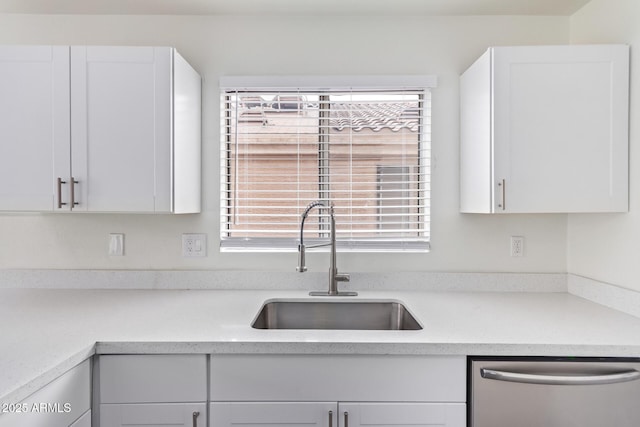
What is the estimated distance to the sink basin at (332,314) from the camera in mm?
1874

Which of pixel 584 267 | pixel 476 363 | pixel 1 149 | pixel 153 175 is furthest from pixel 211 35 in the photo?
pixel 584 267

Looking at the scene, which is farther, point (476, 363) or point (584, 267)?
point (584, 267)

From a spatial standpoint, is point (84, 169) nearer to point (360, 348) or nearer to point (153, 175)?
point (153, 175)

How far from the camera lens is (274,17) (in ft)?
6.68

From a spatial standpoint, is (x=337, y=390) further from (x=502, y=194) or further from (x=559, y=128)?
(x=559, y=128)

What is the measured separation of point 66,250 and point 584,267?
2.58 m

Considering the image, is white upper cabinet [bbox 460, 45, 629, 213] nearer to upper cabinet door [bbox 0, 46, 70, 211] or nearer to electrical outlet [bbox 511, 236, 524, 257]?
electrical outlet [bbox 511, 236, 524, 257]

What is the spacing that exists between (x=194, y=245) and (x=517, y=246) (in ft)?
5.44

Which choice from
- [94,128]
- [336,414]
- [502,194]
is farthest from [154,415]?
[502,194]

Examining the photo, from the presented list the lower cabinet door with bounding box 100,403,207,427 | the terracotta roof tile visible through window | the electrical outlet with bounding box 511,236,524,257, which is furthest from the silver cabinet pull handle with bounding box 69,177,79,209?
the electrical outlet with bounding box 511,236,524,257

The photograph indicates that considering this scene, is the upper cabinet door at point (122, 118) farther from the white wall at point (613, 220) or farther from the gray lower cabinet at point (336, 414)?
the white wall at point (613, 220)

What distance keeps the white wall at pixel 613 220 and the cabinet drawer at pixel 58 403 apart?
6.70ft

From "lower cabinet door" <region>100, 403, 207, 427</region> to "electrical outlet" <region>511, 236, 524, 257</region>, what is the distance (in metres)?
1.62

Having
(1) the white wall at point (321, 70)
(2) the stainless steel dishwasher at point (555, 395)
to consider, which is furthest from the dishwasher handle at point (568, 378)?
(1) the white wall at point (321, 70)
